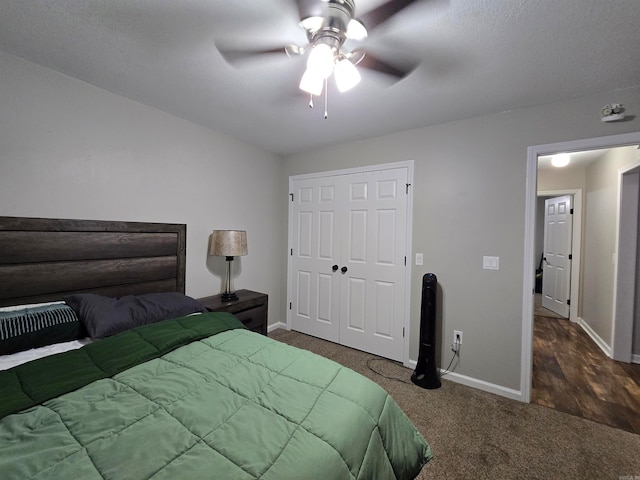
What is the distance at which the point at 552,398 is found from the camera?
2.14m

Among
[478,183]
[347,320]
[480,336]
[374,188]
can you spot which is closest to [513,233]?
[478,183]

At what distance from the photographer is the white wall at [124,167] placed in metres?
1.67

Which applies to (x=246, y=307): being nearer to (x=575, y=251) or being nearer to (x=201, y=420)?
(x=201, y=420)

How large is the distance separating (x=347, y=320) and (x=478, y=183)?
6.50ft

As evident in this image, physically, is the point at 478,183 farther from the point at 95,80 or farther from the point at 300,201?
the point at 95,80

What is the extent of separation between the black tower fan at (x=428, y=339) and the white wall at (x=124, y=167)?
6.61 feet

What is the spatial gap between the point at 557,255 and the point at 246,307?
16.6 feet

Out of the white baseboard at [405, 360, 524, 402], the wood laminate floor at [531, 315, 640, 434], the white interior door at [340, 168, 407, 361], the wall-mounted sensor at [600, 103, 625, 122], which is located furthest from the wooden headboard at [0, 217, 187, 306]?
the wall-mounted sensor at [600, 103, 625, 122]

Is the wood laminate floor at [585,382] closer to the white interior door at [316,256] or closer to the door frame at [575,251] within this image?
the door frame at [575,251]

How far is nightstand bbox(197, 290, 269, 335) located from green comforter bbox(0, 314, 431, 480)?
1.04 m

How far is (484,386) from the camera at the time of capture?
7.47 feet

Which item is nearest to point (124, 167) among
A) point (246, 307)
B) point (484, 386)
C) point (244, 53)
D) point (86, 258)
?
point (86, 258)

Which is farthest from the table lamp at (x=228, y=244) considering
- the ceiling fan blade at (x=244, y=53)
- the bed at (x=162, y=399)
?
the ceiling fan blade at (x=244, y=53)

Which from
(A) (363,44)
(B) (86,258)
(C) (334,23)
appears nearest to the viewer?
(C) (334,23)
